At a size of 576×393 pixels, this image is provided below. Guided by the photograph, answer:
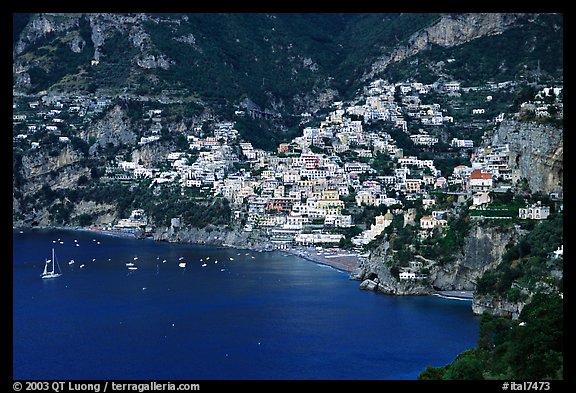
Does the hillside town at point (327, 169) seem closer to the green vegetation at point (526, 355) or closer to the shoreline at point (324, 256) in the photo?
the shoreline at point (324, 256)

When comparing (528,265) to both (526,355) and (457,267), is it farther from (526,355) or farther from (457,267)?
(526,355)

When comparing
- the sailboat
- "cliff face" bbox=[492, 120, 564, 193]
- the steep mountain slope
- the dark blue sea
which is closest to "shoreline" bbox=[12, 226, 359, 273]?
the dark blue sea

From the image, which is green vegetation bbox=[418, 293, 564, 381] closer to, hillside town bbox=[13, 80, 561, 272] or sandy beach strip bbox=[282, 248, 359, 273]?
hillside town bbox=[13, 80, 561, 272]

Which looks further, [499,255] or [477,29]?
[477,29]

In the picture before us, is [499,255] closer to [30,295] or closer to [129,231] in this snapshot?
[30,295]

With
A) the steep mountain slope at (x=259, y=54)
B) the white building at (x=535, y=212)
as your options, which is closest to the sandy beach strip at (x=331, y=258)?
the white building at (x=535, y=212)

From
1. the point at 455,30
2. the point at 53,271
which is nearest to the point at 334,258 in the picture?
→ the point at 53,271
